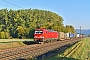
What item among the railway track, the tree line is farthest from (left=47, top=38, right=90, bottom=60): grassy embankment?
the tree line

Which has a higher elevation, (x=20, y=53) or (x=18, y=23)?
(x=18, y=23)

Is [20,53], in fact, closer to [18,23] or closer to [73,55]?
[73,55]

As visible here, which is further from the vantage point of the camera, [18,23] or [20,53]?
[18,23]

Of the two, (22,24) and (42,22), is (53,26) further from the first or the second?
(22,24)

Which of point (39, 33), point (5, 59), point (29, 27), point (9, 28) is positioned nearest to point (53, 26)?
point (29, 27)

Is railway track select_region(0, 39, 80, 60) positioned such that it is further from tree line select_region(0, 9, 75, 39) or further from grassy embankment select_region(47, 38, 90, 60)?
tree line select_region(0, 9, 75, 39)

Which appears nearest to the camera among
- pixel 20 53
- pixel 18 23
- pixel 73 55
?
pixel 73 55

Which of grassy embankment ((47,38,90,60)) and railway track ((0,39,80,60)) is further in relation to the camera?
railway track ((0,39,80,60))

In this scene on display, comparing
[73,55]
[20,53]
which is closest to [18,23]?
[20,53]

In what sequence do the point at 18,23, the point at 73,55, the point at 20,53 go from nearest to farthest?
the point at 73,55
the point at 20,53
the point at 18,23

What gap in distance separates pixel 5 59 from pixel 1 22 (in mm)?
92676

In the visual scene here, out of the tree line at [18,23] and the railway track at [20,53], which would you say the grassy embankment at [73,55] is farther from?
the tree line at [18,23]

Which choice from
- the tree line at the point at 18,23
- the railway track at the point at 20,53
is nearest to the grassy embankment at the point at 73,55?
the railway track at the point at 20,53

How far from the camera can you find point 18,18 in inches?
4296
